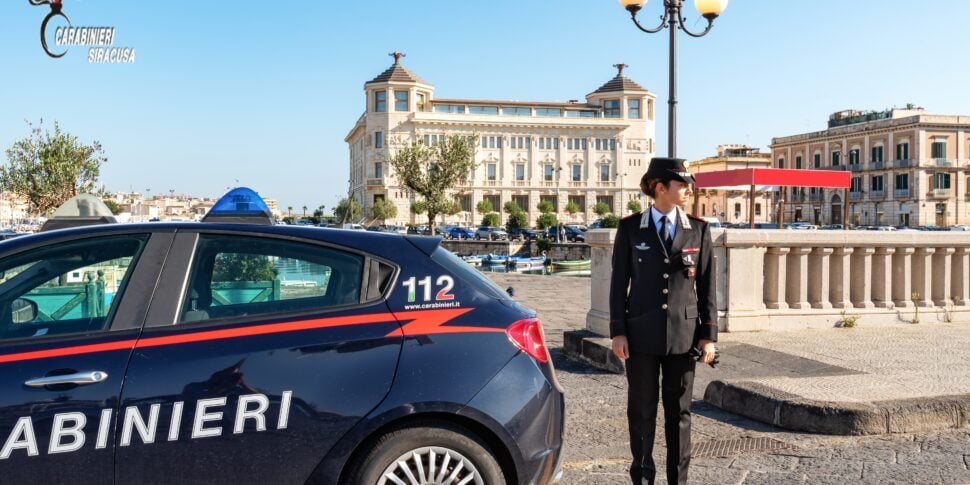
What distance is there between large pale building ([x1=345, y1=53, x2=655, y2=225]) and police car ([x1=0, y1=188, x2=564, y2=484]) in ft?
312

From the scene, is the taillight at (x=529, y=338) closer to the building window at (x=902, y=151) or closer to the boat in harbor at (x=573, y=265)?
the boat in harbor at (x=573, y=265)

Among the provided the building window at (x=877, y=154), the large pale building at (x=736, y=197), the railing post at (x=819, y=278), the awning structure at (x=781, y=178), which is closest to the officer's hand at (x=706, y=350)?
the railing post at (x=819, y=278)

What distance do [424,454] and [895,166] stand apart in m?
94.1

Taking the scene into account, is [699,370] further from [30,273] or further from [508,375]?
[30,273]

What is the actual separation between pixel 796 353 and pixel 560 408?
5.18 metres

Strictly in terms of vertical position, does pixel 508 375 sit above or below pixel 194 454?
above

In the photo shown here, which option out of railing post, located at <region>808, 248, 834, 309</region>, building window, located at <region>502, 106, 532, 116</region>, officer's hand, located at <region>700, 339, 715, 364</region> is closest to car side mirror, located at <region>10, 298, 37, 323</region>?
officer's hand, located at <region>700, 339, 715, 364</region>

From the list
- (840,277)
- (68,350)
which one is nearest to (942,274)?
(840,277)

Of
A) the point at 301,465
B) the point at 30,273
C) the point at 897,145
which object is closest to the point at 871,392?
the point at 301,465

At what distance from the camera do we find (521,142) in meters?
104

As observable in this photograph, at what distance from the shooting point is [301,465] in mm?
3205

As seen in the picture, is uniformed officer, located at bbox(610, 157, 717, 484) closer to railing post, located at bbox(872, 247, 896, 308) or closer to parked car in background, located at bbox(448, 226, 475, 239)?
railing post, located at bbox(872, 247, 896, 308)

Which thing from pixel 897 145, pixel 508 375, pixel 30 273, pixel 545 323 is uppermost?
pixel 897 145

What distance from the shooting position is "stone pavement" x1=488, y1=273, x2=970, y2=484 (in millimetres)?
4754
